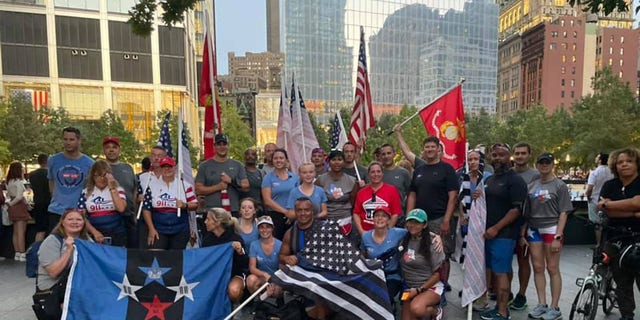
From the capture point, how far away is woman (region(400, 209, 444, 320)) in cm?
430

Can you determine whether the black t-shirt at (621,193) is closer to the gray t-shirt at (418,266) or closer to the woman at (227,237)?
the gray t-shirt at (418,266)

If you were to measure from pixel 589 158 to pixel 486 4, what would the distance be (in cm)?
5664

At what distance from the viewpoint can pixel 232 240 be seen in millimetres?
4797

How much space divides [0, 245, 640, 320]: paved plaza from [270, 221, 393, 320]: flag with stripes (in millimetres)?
1585

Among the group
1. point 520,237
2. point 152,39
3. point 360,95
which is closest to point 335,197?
point 520,237

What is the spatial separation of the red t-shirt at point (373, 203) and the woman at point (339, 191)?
30 cm

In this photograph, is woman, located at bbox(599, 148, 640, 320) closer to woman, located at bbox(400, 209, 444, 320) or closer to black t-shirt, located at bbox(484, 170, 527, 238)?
black t-shirt, located at bbox(484, 170, 527, 238)

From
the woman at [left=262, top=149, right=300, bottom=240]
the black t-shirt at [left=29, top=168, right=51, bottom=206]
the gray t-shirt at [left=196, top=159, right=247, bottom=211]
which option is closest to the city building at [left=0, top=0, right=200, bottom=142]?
the black t-shirt at [left=29, top=168, right=51, bottom=206]

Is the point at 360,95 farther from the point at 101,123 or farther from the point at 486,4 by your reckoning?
the point at 486,4

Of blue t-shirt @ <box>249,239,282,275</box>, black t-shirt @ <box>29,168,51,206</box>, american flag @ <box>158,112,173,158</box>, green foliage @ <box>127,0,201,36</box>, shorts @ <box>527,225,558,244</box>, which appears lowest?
blue t-shirt @ <box>249,239,282,275</box>

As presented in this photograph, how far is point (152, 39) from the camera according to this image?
41.0 m

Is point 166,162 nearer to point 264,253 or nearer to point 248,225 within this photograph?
point 248,225

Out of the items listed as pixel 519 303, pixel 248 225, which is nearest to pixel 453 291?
pixel 519 303

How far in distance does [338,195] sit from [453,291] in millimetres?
2340
